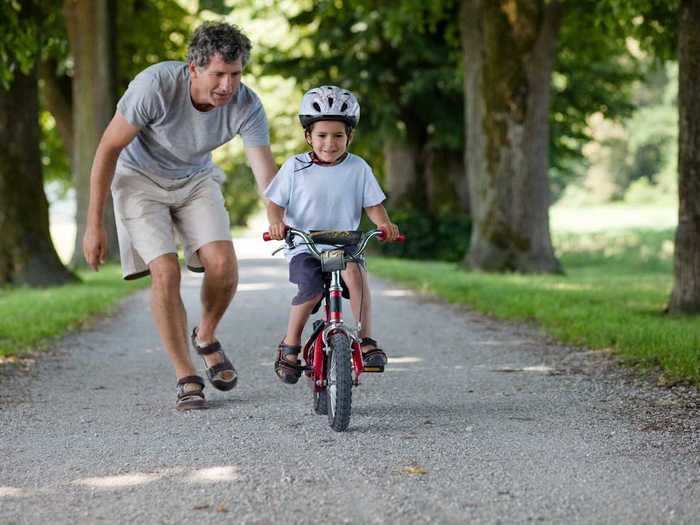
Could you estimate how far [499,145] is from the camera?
62.2 ft

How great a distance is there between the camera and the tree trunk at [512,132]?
18.6m

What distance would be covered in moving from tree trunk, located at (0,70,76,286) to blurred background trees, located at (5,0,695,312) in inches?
5.8

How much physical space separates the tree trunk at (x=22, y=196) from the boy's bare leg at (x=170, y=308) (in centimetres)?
1040

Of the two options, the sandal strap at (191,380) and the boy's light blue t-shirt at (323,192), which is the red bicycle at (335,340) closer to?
the boy's light blue t-shirt at (323,192)

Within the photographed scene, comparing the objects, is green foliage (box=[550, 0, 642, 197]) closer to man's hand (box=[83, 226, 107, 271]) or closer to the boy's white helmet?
the boy's white helmet

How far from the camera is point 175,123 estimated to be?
6328mm

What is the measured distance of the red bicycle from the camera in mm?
5691

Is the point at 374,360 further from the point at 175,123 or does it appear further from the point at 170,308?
the point at 175,123

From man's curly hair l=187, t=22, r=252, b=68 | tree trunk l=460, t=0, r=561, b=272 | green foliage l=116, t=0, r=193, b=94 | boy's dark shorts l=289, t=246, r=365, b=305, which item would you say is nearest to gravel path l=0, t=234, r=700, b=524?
boy's dark shorts l=289, t=246, r=365, b=305

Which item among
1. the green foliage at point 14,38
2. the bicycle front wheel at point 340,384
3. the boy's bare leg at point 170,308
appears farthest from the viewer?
the green foliage at point 14,38

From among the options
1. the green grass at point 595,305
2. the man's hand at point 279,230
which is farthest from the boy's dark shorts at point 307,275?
the green grass at point 595,305

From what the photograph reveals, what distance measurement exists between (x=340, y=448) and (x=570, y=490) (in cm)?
123

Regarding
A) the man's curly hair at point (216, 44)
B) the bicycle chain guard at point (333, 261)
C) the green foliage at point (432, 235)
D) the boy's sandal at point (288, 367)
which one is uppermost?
the man's curly hair at point (216, 44)

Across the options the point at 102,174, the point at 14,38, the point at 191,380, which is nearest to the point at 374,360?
the point at 191,380
